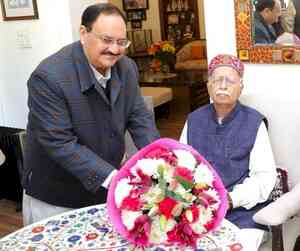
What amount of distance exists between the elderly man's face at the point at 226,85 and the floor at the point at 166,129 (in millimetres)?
1843

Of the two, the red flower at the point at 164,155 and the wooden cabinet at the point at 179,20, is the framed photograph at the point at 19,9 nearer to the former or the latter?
the red flower at the point at 164,155

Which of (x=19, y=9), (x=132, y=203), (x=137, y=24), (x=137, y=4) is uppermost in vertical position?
(x=137, y=4)

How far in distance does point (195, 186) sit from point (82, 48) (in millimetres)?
731

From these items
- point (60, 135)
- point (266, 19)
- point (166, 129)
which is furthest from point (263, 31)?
point (166, 129)

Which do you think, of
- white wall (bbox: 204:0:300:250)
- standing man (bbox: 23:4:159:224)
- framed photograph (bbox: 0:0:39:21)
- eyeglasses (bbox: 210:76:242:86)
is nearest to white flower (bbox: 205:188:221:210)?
standing man (bbox: 23:4:159:224)

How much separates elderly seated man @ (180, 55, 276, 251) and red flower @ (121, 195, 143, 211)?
80cm

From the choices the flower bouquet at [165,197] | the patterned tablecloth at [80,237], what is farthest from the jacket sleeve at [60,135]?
the flower bouquet at [165,197]

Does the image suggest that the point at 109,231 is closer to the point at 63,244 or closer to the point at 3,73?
the point at 63,244

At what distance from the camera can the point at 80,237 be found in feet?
5.28

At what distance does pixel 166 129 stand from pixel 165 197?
4.23 meters

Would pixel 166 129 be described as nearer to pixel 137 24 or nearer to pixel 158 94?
pixel 158 94

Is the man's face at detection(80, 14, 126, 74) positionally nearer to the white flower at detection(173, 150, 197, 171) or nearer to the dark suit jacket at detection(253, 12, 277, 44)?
the white flower at detection(173, 150, 197, 171)

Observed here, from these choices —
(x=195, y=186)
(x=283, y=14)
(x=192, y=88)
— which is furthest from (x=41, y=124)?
(x=192, y=88)

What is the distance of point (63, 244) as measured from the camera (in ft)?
5.13
